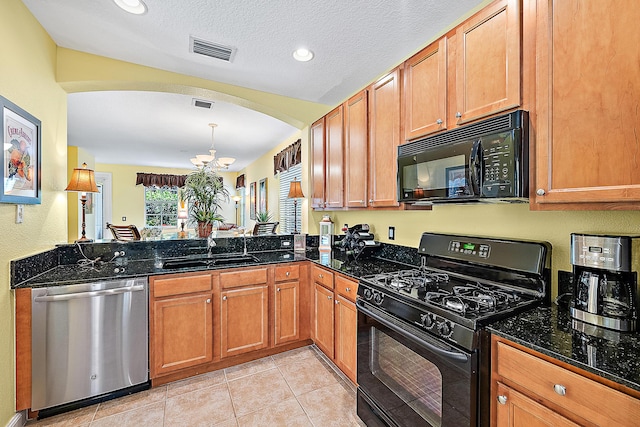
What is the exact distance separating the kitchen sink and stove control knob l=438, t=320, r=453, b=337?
5.76 ft

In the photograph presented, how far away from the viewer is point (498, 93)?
4.69 feet

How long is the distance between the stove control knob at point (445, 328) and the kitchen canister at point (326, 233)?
180cm

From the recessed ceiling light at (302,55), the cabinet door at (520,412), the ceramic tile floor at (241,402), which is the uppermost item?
the recessed ceiling light at (302,55)

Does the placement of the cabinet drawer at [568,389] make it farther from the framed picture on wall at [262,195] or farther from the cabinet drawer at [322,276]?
the framed picture on wall at [262,195]

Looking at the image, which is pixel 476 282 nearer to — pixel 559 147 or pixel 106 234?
pixel 559 147

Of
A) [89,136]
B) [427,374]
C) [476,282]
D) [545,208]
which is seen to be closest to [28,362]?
[427,374]

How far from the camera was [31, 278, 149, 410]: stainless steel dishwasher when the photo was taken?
73.6 inches

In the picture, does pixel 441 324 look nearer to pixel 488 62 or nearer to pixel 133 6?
pixel 488 62

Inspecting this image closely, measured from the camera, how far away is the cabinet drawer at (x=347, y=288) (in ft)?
6.79

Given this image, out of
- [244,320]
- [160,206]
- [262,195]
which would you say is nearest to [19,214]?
[244,320]

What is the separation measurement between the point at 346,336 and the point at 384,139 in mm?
1508

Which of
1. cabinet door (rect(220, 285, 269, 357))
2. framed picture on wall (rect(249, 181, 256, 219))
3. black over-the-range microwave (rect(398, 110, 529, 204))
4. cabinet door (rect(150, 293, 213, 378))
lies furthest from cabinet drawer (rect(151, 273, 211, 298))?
framed picture on wall (rect(249, 181, 256, 219))

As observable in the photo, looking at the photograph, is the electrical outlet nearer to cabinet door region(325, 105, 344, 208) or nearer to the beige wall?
the beige wall

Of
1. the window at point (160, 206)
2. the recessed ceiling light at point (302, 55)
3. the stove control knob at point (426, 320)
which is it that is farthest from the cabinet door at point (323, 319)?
the window at point (160, 206)
